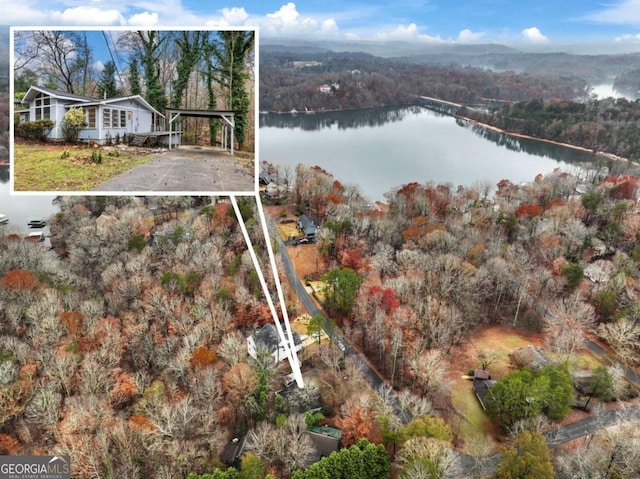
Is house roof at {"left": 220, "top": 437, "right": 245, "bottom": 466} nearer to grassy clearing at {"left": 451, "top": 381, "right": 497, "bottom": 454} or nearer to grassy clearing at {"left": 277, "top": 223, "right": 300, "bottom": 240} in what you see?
grassy clearing at {"left": 451, "top": 381, "right": 497, "bottom": 454}

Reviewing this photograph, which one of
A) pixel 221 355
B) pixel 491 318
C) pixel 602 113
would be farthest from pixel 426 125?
pixel 221 355

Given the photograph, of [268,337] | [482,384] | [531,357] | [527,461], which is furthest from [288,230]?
[527,461]

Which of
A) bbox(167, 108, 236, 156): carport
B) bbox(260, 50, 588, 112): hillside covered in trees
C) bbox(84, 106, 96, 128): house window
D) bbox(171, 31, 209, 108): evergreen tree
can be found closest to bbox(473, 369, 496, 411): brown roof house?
bbox(167, 108, 236, 156): carport

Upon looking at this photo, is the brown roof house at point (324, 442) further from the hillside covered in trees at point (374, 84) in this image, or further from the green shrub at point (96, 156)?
the hillside covered in trees at point (374, 84)

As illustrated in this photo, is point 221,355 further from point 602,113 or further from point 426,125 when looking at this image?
point 602,113

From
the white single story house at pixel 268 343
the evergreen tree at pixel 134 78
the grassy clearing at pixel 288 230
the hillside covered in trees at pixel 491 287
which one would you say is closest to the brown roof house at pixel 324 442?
the hillside covered in trees at pixel 491 287

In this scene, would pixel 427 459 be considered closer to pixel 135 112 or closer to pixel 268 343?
pixel 268 343

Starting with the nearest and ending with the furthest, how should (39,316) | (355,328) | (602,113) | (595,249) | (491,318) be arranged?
(39,316) < (355,328) < (491,318) < (595,249) < (602,113)
